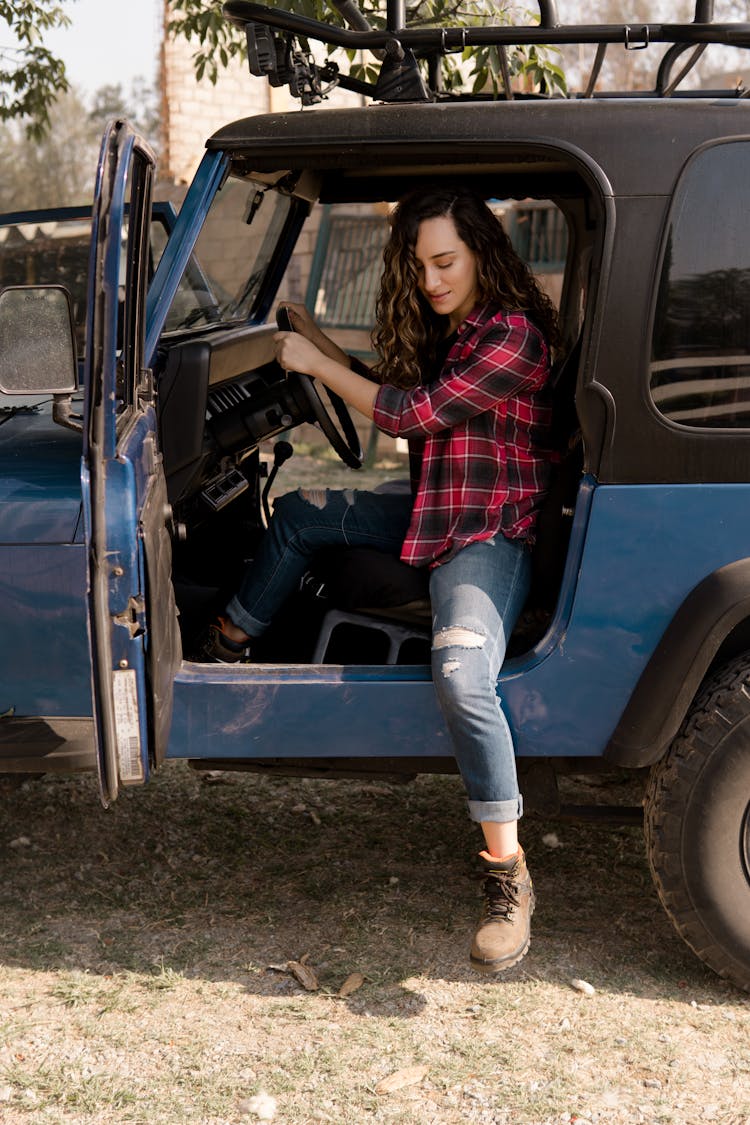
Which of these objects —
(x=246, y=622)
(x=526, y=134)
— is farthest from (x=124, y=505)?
(x=526, y=134)

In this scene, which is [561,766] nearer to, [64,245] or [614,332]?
[614,332]

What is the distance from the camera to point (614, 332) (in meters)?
2.58

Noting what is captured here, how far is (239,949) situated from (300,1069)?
1.76 feet

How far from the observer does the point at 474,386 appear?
2.78 m

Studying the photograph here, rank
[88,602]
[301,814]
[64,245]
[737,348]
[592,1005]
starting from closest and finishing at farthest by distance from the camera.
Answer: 1. [88,602]
2. [737,348]
3. [592,1005]
4. [301,814]
5. [64,245]

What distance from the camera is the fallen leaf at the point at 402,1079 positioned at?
100.0 inches

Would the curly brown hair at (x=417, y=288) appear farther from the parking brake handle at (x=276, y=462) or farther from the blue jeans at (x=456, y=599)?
the parking brake handle at (x=276, y=462)

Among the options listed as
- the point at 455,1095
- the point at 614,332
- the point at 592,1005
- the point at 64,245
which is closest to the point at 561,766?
the point at 592,1005

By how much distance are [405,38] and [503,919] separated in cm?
200

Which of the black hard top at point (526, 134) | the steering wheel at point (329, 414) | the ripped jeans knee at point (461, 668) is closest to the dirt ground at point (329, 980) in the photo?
the ripped jeans knee at point (461, 668)

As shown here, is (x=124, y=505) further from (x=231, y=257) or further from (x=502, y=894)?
(x=231, y=257)

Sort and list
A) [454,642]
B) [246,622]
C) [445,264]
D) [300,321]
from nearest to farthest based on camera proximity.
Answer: [454,642]
[445,264]
[246,622]
[300,321]

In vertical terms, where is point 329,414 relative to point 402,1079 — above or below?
above

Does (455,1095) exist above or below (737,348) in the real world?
below
